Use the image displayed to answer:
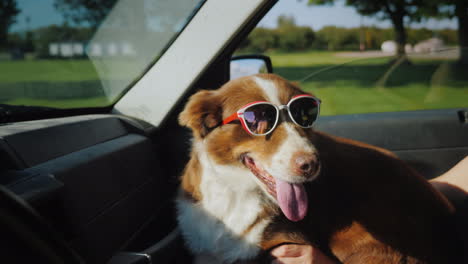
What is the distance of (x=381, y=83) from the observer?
160 inches

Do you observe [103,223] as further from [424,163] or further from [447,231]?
[424,163]

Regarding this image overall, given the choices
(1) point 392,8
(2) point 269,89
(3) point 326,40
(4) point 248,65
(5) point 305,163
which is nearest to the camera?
(5) point 305,163

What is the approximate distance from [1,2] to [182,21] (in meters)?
0.98

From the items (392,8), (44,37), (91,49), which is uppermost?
(44,37)

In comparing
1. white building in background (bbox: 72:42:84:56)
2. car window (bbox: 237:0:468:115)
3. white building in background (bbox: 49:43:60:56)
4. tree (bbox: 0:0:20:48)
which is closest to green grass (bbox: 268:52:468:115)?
car window (bbox: 237:0:468:115)

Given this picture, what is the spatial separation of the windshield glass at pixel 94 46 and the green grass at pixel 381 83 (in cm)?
123

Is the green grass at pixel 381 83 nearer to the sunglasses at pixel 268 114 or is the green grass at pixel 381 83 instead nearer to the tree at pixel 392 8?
the sunglasses at pixel 268 114

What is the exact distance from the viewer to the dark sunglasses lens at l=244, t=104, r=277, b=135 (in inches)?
78.5

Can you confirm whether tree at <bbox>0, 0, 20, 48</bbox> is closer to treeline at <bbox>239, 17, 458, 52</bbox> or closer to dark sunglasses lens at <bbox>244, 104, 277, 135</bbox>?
dark sunglasses lens at <bbox>244, 104, 277, 135</bbox>

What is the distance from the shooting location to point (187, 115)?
88.3 inches

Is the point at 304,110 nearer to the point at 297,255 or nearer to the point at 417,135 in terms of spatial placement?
the point at 297,255

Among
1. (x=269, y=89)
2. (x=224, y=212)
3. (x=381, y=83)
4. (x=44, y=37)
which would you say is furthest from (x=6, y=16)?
(x=381, y=83)

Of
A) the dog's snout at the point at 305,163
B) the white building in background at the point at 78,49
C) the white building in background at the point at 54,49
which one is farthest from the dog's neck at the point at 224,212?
the white building in background at the point at 54,49

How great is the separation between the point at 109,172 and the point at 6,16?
1078 millimetres
